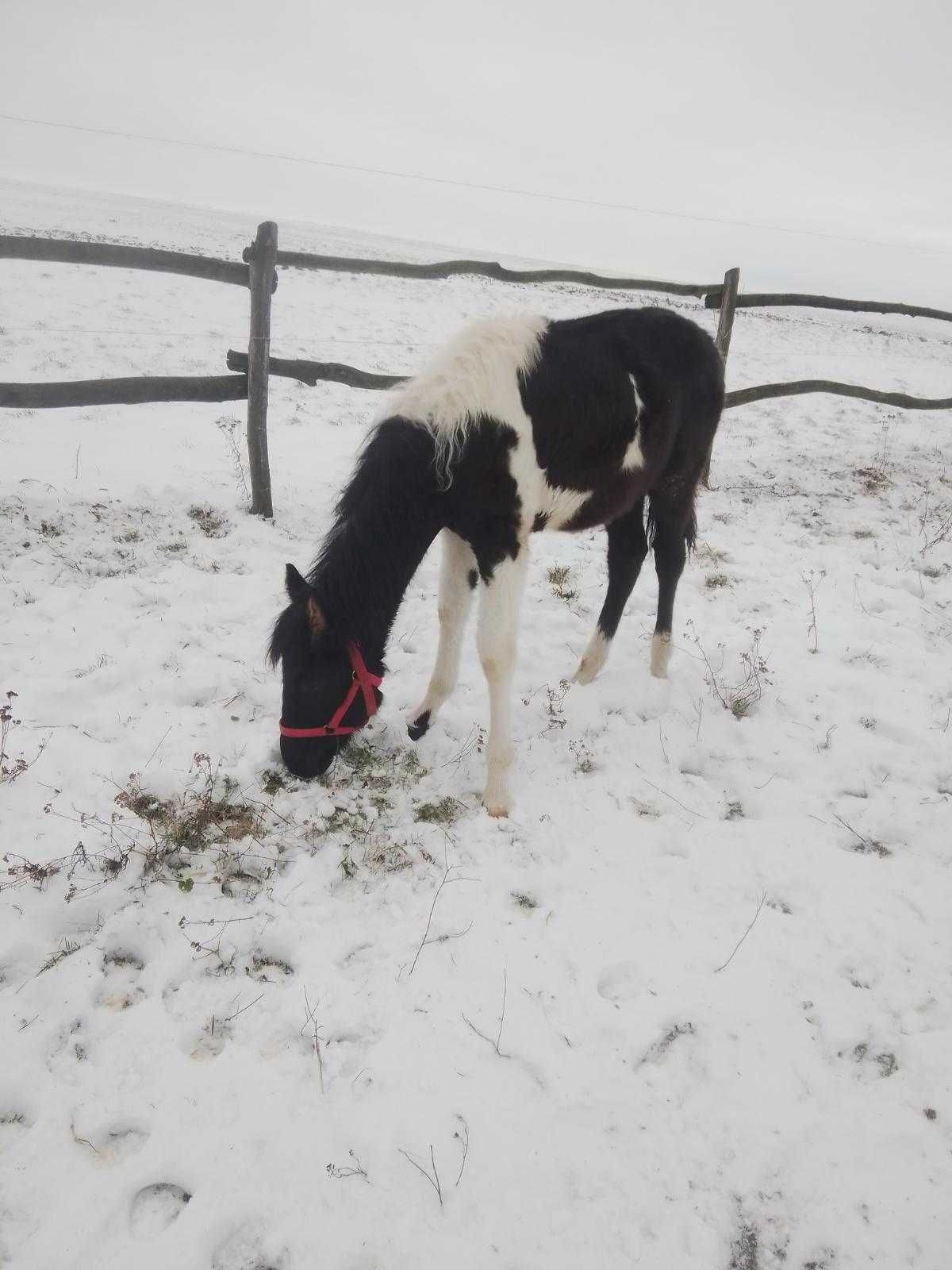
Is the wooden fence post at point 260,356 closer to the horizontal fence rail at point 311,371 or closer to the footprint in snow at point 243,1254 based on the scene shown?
the horizontal fence rail at point 311,371

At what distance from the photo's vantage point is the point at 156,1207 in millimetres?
1542

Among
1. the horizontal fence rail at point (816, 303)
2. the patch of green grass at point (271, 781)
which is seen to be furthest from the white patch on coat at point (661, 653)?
the horizontal fence rail at point (816, 303)

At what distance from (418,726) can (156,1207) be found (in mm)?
1944

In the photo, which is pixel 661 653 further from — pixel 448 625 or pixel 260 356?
pixel 260 356

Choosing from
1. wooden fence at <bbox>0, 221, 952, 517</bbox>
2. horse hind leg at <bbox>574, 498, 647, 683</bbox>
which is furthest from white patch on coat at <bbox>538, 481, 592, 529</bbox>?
wooden fence at <bbox>0, 221, 952, 517</bbox>

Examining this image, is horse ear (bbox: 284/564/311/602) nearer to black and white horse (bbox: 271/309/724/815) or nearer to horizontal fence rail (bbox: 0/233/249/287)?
black and white horse (bbox: 271/309/724/815)

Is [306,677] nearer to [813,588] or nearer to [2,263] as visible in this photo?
[813,588]

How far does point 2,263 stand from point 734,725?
56.4ft

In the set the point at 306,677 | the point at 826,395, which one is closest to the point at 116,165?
the point at 826,395

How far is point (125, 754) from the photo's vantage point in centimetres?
283

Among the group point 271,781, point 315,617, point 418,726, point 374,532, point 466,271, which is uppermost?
point 466,271

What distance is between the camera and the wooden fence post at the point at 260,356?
4.62 meters

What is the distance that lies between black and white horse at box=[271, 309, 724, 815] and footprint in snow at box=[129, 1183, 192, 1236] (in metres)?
1.35

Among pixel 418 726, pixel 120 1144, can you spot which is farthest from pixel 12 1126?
pixel 418 726
